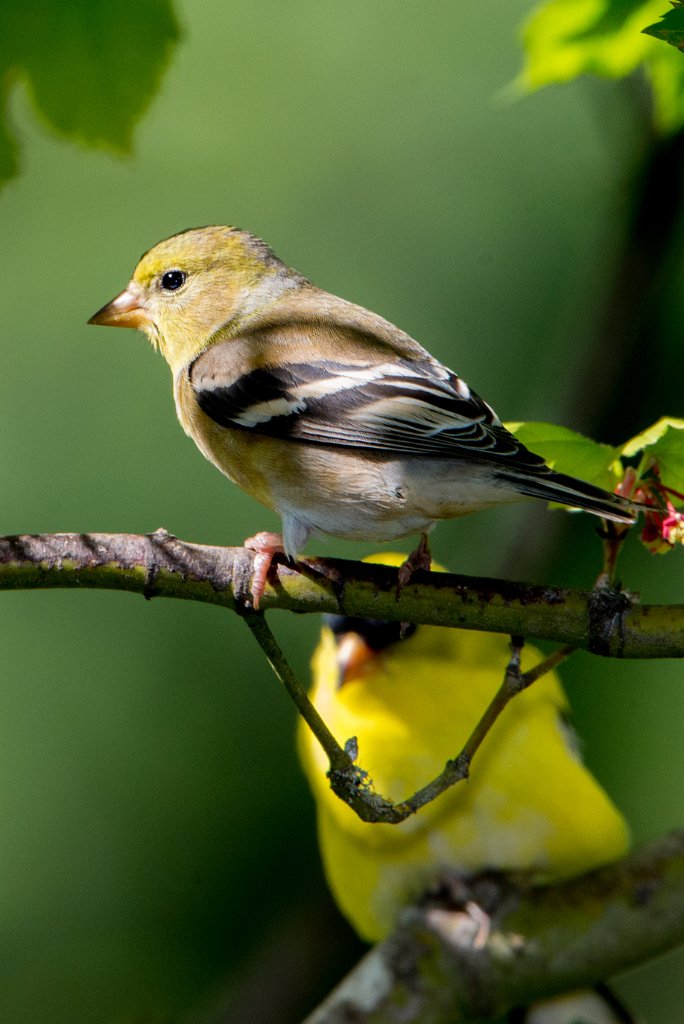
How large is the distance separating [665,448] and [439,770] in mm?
1668

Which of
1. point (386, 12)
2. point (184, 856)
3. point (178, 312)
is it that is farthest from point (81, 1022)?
point (386, 12)

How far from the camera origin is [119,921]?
14.4ft

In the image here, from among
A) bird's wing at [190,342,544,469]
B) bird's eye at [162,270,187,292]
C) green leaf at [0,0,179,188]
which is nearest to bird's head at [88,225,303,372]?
bird's eye at [162,270,187,292]

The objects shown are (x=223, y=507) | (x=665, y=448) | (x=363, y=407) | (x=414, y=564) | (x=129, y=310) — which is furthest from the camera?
(x=223, y=507)

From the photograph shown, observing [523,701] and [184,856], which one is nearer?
[523,701]

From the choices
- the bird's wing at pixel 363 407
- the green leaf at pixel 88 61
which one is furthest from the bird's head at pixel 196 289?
the green leaf at pixel 88 61

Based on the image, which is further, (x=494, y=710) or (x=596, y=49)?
(x=596, y=49)

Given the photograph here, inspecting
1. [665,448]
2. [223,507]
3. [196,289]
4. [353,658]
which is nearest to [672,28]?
[665,448]

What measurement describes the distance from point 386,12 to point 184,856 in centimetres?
392

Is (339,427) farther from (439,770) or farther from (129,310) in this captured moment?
(439,770)

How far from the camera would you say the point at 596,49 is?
223 centimetres

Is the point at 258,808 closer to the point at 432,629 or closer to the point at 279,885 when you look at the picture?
the point at 279,885

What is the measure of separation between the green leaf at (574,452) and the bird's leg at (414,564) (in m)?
0.27

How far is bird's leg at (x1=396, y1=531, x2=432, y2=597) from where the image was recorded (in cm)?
171
